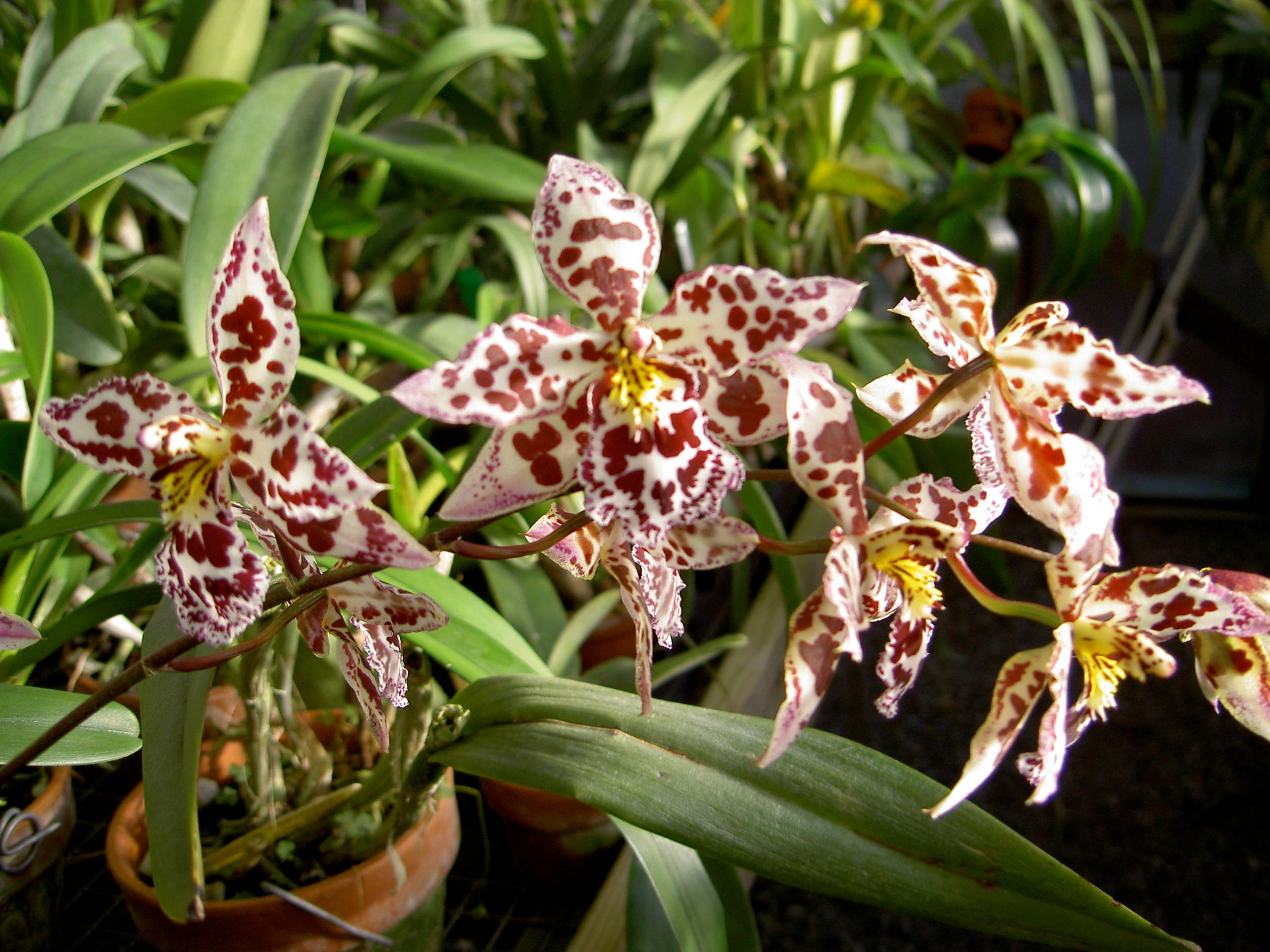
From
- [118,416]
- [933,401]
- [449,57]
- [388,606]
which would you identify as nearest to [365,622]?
[388,606]

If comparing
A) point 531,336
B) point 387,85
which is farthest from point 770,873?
point 387,85

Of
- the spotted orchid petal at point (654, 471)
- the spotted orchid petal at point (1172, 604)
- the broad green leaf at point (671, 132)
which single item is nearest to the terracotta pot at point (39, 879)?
the spotted orchid petal at point (654, 471)

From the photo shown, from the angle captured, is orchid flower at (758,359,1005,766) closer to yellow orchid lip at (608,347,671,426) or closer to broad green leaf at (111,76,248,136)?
yellow orchid lip at (608,347,671,426)

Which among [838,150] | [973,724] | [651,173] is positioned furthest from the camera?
[973,724]

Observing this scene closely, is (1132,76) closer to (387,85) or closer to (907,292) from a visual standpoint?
(907,292)

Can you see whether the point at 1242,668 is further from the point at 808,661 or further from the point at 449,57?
the point at 449,57
